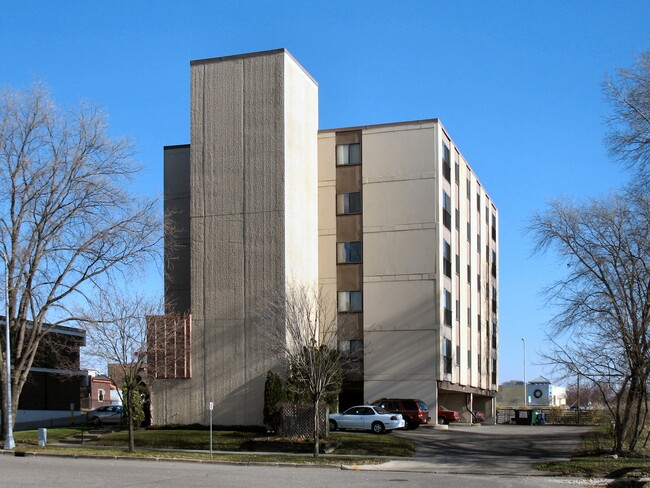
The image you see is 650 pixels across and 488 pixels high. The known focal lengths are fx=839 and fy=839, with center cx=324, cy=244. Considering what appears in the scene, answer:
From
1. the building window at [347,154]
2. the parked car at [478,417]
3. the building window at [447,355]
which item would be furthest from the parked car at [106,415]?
the parked car at [478,417]

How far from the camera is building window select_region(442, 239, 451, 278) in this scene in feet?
151

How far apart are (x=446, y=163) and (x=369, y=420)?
1643 centimetres

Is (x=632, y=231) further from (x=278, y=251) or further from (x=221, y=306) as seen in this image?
(x=221, y=306)

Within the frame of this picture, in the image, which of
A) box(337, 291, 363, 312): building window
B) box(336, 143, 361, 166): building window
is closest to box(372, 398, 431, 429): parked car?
box(337, 291, 363, 312): building window

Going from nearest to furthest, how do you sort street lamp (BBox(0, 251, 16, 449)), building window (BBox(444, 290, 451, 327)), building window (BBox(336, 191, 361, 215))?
street lamp (BBox(0, 251, 16, 449)) < building window (BBox(336, 191, 361, 215)) < building window (BBox(444, 290, 451, 327))

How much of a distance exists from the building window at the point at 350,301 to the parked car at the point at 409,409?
217 inches

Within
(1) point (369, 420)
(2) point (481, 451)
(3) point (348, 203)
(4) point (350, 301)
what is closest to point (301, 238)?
(3) point (348, 203)

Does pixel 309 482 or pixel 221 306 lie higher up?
pixel 221 306

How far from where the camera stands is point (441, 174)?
45625 mm

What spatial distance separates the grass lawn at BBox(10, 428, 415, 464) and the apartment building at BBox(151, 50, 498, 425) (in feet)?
10.7

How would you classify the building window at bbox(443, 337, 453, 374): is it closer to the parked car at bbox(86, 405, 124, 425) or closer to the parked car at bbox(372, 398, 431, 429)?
the parked car at bbox(372, 398, 431, 429)

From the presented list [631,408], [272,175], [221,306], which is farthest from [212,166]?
[631,408]

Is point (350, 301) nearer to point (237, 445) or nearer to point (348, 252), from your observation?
point (348, 252)

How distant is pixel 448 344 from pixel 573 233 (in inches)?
496
